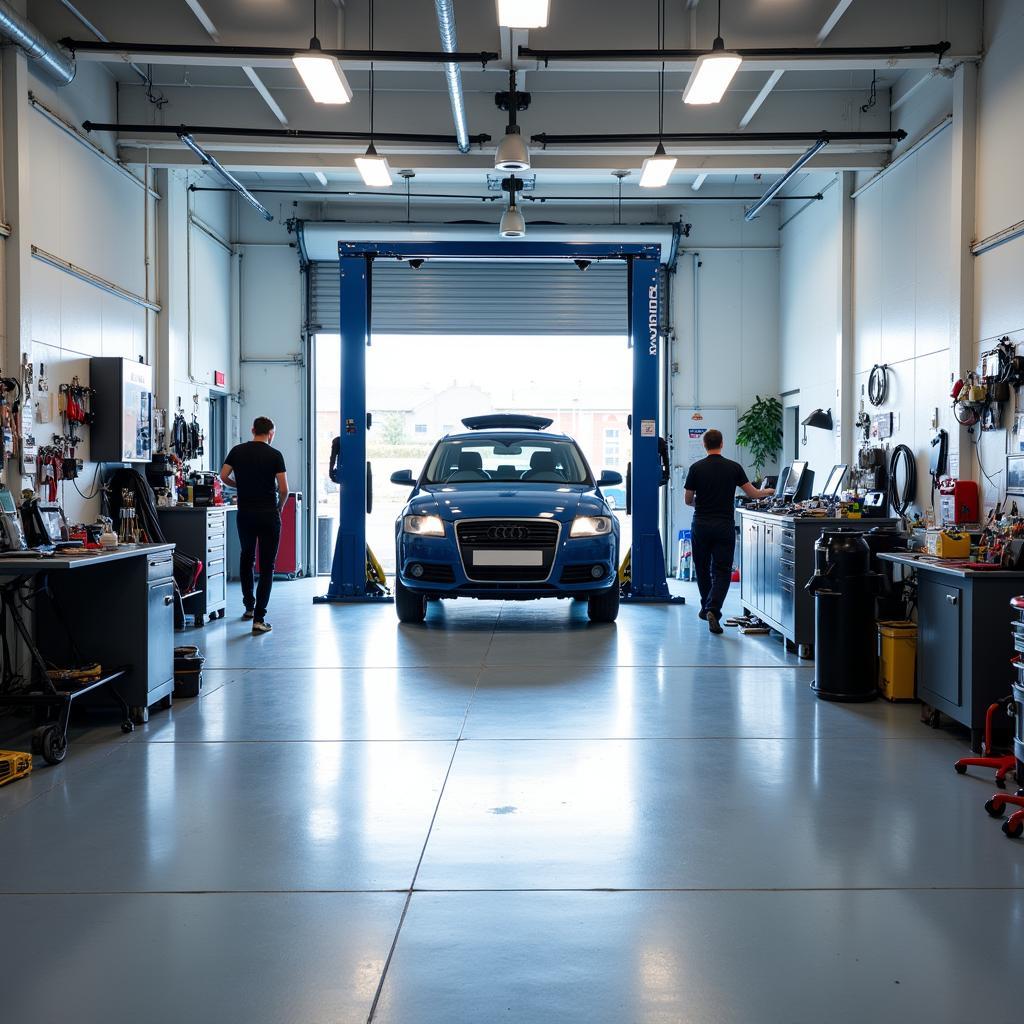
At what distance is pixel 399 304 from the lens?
1333 centimetres

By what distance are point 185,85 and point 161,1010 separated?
8.87m

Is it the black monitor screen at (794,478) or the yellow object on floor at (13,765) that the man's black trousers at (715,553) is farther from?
the yellow object on floor at (13,765)

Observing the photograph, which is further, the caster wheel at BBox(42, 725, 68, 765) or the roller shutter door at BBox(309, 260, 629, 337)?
the roller shutter door at BBox(309, 260, 629, 337)

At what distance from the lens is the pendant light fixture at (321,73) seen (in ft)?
22.1

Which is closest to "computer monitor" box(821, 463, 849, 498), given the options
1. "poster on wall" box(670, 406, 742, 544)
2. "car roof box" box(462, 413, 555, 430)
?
"car roof box" box(462, 413, 555, 430)

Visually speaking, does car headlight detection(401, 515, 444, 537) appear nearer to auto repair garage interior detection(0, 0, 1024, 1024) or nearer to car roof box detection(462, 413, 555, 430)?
auto repair garage interior detection(0, 0, 1024, 1024)

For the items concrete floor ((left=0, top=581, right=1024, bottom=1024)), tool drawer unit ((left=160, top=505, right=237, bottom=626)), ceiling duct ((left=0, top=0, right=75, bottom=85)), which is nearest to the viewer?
concrete floor ((left=0, top=581, right=1024, bottom=1024))

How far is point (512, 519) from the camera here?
7.88 meters

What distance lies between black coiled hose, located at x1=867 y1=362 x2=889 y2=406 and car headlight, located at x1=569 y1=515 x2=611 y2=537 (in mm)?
3008

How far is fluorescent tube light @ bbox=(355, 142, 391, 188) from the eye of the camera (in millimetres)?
8805

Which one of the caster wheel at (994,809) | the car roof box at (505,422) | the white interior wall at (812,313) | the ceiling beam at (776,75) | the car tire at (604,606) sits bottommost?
the caster wheel at (994,809)

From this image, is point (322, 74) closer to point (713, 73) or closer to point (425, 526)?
point (713, 73)

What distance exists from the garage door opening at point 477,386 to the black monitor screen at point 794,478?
3.31m

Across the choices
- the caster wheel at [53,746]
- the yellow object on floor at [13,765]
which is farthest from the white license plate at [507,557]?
the yellow object on floor at [13,765]
